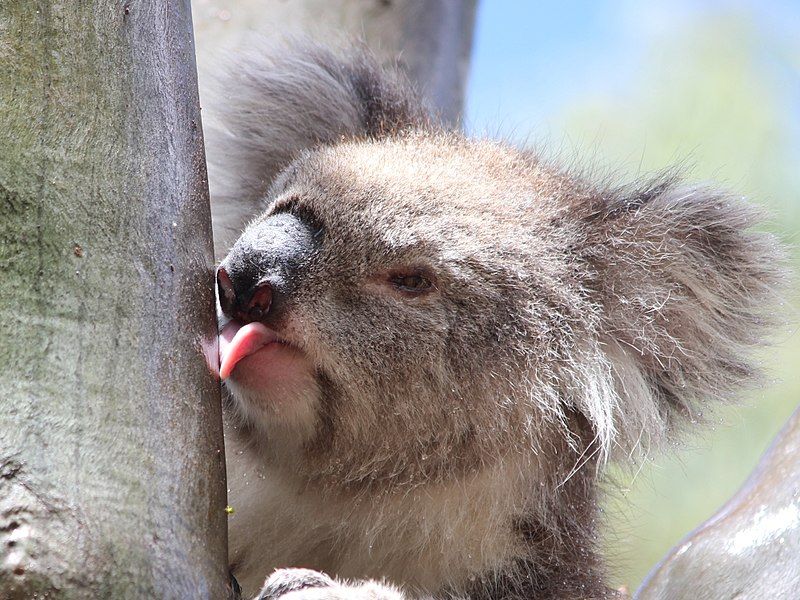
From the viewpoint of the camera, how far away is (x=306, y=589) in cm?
192

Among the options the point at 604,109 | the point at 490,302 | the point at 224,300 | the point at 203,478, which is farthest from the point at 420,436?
the point at 604,109

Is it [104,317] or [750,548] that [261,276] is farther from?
[750,548]

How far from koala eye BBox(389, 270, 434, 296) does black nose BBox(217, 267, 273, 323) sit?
0.35 metres

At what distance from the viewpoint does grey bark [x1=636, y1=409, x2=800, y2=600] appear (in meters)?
2.20

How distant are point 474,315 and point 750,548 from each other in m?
0.88

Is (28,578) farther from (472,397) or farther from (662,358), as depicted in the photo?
(662,358)

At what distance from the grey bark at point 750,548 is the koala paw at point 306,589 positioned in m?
0.82

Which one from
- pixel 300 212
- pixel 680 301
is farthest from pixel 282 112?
pixel 680 301

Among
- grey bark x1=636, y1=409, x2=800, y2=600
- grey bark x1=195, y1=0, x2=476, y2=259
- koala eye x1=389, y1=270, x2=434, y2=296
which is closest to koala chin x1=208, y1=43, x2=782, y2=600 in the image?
koala eye x1=389, y1=270, x2=434, y2=296

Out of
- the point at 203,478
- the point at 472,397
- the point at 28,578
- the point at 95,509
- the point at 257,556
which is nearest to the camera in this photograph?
the point at 28,578

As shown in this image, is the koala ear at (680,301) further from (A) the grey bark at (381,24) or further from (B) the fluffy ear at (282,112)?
(A) the grey bark at (381,24)

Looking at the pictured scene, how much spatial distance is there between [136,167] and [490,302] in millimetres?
1057

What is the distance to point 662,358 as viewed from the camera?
8.63 feet

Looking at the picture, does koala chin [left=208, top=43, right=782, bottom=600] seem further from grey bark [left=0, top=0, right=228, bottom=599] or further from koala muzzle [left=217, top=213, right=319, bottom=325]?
grey bark [left=0, top=0, right=228, bottom=599]
